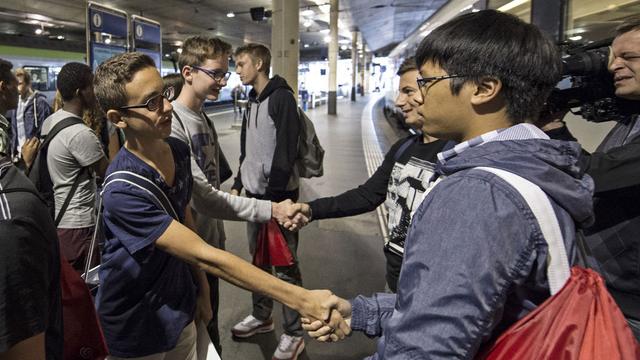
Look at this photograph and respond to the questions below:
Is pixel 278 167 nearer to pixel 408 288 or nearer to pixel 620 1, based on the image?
pixel 408 288

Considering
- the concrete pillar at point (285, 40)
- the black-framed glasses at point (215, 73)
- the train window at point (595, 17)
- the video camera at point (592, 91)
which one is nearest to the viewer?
the video camera at point (592, 91)

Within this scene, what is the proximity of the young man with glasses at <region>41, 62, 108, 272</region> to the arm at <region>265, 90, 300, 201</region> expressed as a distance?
3.58 ft

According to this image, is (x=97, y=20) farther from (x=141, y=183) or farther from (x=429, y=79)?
(x=429, y=79)

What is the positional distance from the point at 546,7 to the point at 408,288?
3.55 meters

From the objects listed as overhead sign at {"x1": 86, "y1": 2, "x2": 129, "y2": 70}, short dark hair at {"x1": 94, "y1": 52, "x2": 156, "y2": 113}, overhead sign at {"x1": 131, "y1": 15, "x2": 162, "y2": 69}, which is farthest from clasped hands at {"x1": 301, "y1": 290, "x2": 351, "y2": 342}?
overhead sign at {"x1": 131, "y1": 15, "x2": 162, "y2": 69}

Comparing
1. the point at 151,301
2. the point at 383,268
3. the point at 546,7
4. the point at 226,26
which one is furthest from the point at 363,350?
the point at 226,26

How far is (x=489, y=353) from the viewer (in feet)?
2.74

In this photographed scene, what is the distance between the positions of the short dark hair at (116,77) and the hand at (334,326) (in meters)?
1.06

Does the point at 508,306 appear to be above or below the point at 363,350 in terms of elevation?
above

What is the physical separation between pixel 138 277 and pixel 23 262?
25.2 inches

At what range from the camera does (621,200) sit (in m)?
1.56

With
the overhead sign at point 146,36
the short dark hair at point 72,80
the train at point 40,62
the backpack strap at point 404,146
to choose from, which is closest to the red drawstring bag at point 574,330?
the backpack strap at point 404,146

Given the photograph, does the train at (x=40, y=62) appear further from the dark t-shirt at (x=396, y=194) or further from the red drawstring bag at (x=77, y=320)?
the red drawstring bag at (x=77, y=320)

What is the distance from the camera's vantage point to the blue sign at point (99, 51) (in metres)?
5.50
